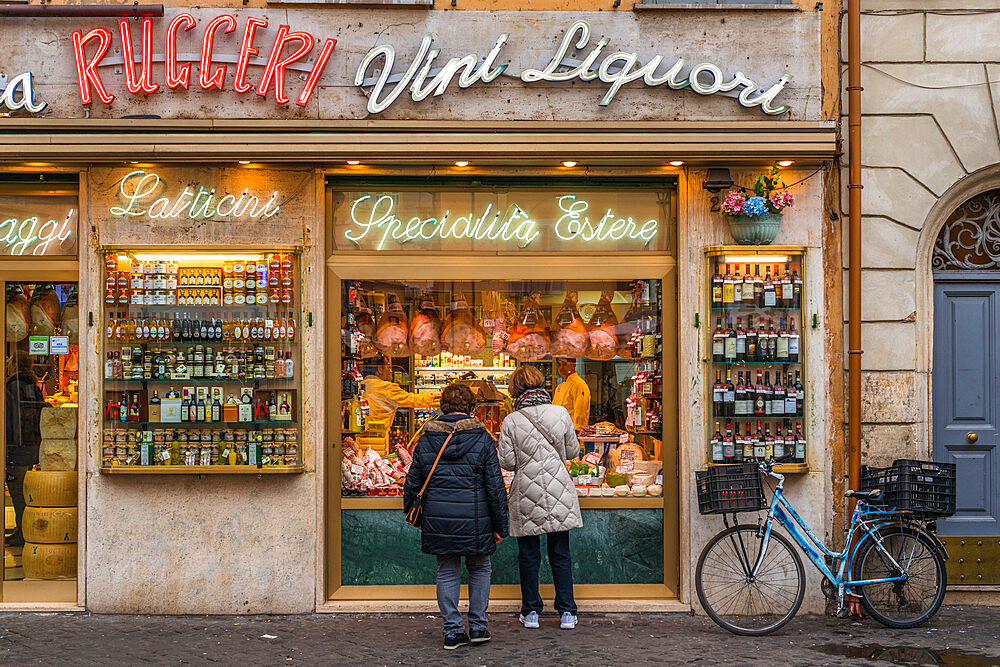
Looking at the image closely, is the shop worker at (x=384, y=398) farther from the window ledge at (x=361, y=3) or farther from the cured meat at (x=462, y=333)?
the window ledge at (x=361, y=3)

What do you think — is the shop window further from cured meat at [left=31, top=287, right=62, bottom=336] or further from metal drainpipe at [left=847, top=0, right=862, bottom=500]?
cured meat at [left=31, top=287, right=62, bottom=336]

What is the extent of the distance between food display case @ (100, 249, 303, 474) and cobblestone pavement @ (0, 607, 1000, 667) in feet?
4.16

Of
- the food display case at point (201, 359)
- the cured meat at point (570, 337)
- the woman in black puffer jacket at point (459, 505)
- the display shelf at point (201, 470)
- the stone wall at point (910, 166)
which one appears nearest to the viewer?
the woman in black puffer jacket at point (459, 505)

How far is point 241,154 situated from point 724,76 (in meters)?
3.86

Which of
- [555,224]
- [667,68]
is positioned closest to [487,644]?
[555,224]

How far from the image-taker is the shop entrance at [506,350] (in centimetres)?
793

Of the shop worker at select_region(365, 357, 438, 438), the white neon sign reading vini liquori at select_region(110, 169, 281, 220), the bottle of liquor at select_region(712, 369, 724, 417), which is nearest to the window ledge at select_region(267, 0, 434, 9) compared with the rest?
the white neon sign reading vini liquori at select_region(110, 169, 281, 220)

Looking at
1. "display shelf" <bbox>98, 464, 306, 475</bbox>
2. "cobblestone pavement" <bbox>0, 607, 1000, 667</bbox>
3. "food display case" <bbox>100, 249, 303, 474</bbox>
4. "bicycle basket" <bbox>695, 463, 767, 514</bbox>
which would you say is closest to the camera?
"cobblestone pavement" <bbox>0, 607, 1000, 667</bbox>

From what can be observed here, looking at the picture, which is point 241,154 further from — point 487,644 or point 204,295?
point 487,644

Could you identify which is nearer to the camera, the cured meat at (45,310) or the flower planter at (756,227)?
the flower planter at (756,227)

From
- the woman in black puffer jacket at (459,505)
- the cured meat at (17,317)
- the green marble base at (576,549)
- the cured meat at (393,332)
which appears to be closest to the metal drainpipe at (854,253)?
the green marble base at (576,549)

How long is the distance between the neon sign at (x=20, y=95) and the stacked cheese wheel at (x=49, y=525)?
2.95m

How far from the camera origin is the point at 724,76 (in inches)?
307

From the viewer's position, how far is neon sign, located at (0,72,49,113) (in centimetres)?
766
